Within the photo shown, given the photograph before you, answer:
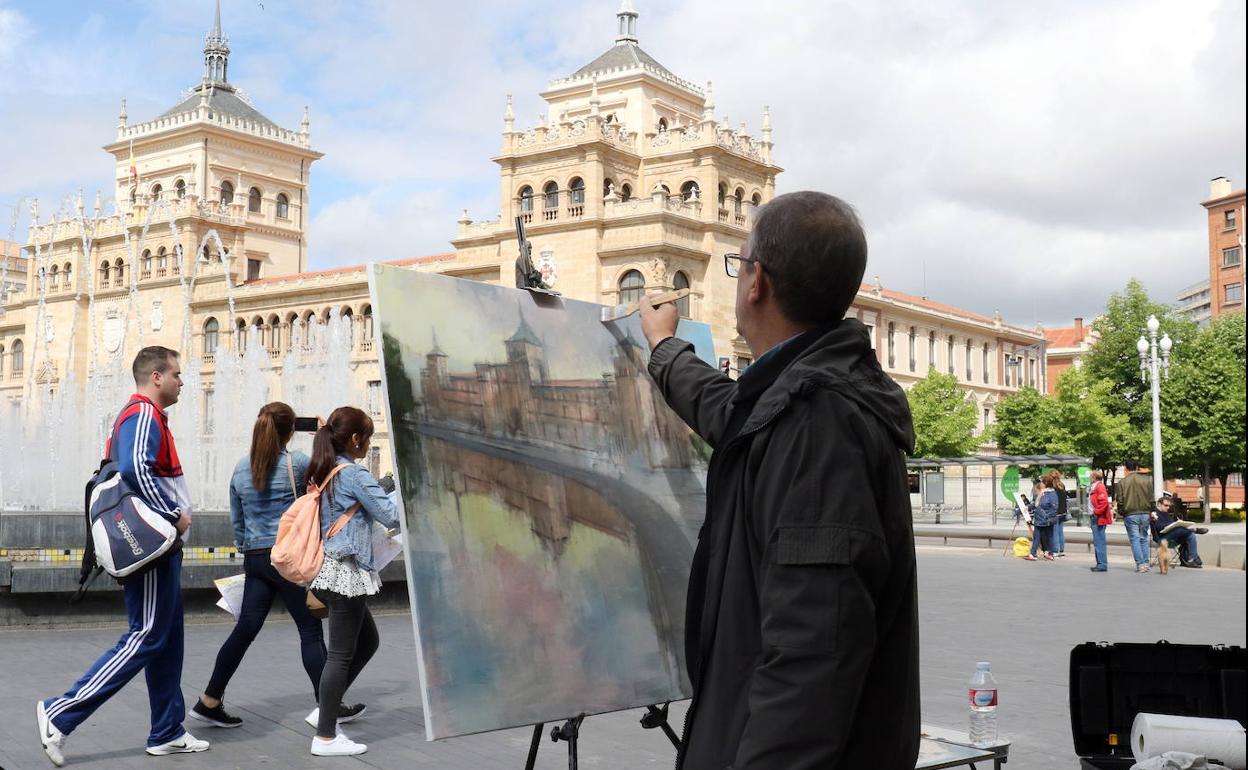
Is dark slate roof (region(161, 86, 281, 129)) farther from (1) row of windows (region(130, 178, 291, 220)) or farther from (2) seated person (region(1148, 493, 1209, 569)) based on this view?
(2) seated person (region(1148, 493, 1209, 569))

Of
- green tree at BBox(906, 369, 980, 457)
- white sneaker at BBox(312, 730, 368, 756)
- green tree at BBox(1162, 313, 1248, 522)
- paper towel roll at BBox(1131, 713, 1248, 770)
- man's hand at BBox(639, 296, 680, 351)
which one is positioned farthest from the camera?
green tree at BBox(906, 369, 980, 457)

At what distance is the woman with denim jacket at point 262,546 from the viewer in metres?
5.99

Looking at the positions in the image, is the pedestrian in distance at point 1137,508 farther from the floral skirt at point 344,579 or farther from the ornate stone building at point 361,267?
the ornate stone building at point 361,267

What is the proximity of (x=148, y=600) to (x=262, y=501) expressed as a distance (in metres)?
1.12

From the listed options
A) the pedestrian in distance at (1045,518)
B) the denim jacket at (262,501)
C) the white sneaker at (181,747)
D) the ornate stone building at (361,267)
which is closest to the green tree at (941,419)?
the ornate stone building at (361,267)

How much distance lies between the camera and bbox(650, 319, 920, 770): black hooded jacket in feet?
6.39

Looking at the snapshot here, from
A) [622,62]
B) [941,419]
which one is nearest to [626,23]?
[622,62]

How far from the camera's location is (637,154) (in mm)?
50906

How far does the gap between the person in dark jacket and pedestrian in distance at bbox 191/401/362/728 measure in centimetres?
406

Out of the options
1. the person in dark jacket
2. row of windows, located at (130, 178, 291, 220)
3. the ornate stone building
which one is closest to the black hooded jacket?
the person in dark jacket

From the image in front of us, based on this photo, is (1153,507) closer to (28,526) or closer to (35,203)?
(28,526)

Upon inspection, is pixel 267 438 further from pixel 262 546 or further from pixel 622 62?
pixel 622 62

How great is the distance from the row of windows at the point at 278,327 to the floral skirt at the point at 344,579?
1912 inches

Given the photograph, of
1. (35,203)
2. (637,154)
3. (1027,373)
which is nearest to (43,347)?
(35,203)
